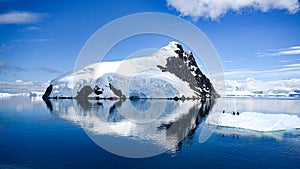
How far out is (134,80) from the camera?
413ft

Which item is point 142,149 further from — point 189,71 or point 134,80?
point 189,71

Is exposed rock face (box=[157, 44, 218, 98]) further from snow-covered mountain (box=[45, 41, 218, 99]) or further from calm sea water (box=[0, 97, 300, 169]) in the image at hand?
calm sea water (box=[0, 97, 300, 169])

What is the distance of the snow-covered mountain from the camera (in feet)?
405

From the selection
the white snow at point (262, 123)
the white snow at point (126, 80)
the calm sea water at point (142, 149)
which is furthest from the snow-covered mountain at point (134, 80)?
the calm sea water at point (142, 149)

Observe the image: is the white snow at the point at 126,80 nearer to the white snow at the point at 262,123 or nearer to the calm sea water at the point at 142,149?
the white snow at the point at 262,123

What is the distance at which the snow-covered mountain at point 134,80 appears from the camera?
12350cm

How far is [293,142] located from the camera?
26.0 meters

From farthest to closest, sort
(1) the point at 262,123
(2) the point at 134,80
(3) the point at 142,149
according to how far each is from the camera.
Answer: (2) the point at 134,80
(1) the point at 262,123
(3) the point at 142,149

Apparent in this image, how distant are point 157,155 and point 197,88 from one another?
477 feet

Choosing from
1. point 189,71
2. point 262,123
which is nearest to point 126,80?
point 189,71

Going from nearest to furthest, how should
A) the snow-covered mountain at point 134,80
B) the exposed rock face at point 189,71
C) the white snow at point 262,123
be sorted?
the white snow at point 262,123 → the snow-covered mountain at point 134,80 → the exposed rock face at point 189,71

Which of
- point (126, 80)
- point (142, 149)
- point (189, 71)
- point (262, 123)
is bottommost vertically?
point (142, 149)

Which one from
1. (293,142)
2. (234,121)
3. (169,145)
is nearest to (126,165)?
(169,145)

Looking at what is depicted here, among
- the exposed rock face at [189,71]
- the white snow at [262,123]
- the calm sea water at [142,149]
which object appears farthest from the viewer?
the exposed rock face at [189,71]
